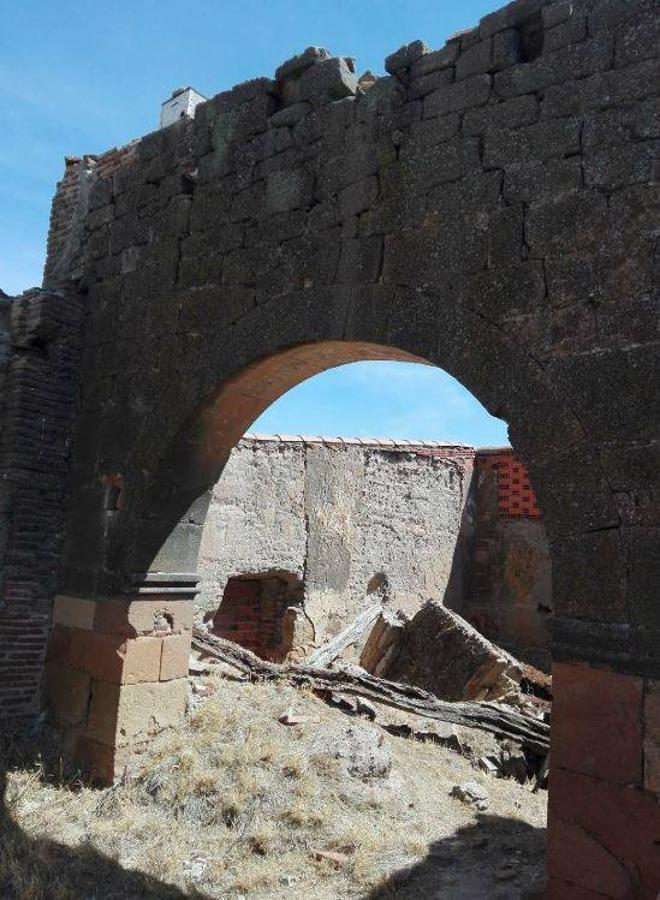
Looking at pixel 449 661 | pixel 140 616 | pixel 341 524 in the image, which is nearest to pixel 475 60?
pixel 140 616

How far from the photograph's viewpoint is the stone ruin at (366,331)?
10.8ft

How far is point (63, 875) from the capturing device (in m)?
4.12

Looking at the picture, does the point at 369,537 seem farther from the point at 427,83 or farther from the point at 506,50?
the point at 506,50

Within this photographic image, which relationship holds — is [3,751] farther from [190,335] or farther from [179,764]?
[190,335]

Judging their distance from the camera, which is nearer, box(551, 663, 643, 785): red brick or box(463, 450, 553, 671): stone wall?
box(551, 663, 643, 785): red brick

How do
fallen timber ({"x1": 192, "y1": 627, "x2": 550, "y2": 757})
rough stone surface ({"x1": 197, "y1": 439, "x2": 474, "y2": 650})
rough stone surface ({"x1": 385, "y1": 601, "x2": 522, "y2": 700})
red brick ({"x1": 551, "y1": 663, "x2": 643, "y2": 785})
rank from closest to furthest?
red brick ({"x1": 551, "y1": 663, "x2": 643, "y2": 785})
fallen timber ({"x1": 192, "y1": 627, "x2": 550, "y2": 757})
rough stone surface ({"x1": 385, "y1": 601, "x2": 522, "y2": 700})
rough stone surface ({"x1": 197, "y1": 439, "x2": 474, "y2": 650})

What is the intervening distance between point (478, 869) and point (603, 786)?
1589 millimetres

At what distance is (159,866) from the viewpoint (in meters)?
4.33

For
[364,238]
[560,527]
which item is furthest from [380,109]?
[560,527]

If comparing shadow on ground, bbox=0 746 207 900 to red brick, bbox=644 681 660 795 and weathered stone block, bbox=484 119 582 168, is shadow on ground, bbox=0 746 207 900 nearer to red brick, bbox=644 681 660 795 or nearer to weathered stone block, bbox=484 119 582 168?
red brick, bbox=644 681 660 795

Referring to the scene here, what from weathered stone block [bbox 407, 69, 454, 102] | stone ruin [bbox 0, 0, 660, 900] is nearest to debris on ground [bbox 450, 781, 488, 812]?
stone ruin [bbox 0, 0, 660, 900]

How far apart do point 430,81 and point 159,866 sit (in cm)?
449

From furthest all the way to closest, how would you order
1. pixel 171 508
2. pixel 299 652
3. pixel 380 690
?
pixel 299 652 → pixel 380 690 → pixel 171 508

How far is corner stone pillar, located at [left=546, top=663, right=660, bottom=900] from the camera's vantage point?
9.91ft
